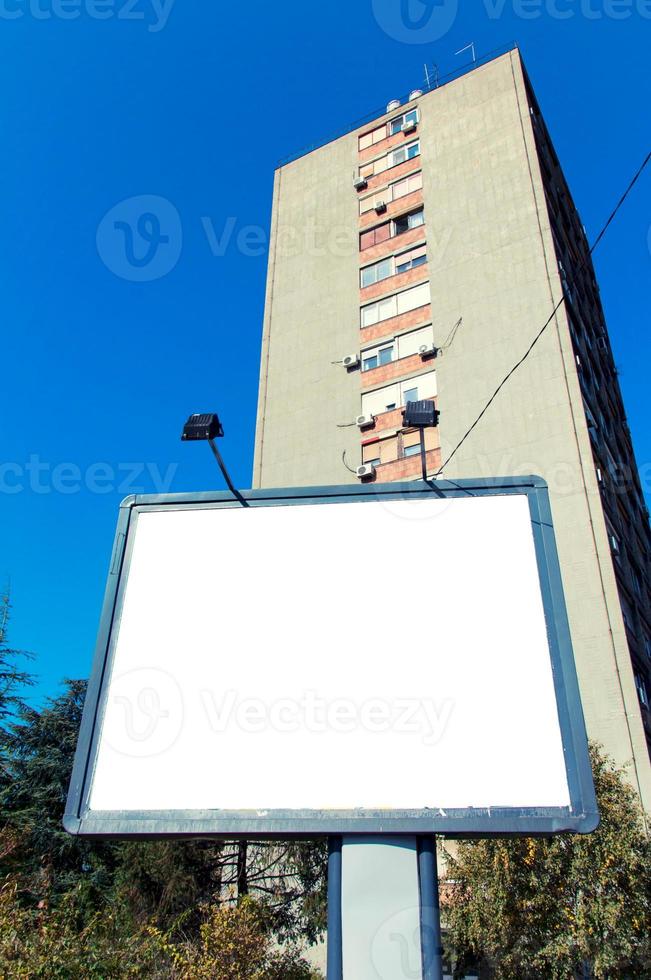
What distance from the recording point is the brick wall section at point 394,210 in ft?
84.6

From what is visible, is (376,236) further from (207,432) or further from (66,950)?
(66,950)

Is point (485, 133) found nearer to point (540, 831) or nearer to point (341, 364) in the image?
Result: point (341, 364)

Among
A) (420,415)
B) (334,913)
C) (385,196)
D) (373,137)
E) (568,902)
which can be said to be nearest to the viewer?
(334,913)

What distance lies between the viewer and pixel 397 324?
2375 cm

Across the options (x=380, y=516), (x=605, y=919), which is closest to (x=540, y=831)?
(x=380, y=516)

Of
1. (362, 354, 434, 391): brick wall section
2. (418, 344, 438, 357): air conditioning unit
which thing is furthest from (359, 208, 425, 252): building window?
(362, 354, 434, 391): brick wall section

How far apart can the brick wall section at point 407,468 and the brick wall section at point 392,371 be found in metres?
3.26

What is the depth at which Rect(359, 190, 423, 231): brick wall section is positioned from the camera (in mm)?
25781

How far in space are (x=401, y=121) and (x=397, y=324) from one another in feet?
33.7

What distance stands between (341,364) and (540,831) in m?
19.9

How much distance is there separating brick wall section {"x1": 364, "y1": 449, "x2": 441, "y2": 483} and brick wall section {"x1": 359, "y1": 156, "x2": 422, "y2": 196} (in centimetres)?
1256

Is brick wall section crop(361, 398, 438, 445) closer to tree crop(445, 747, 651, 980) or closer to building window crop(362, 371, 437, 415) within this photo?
building window crop(362, 371, 437, 415)

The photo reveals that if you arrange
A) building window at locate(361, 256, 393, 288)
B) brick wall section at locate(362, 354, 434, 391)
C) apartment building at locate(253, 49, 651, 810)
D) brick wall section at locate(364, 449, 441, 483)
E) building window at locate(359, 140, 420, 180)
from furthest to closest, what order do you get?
building window at locate(359, 140, 420, 180) < building window at locate(361, 256, 393, 288) < brick wall section at locate(362, 354, 434, 391) < brick wall section at locate(364, 449, 441, 483) < apartment building at locate(253, 49, 651, 810)

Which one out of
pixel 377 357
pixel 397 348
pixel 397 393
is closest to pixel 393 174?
pixel 397 348
